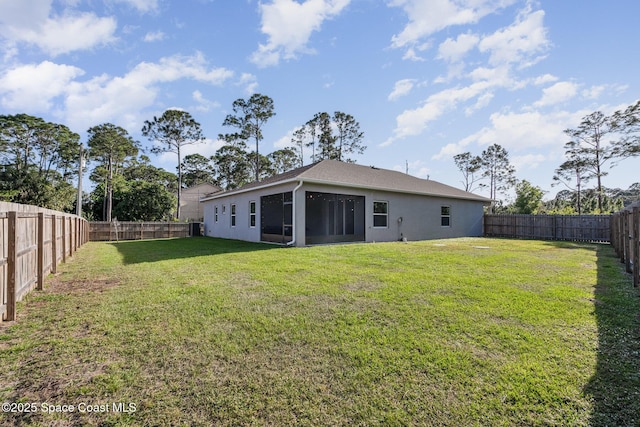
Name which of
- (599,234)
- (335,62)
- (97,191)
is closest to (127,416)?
(335,62)

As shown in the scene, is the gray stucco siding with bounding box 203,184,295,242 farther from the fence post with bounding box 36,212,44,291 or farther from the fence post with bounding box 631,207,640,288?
the fence post with bounding box 631,207,640,288

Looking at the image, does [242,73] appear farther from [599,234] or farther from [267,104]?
[599,234]

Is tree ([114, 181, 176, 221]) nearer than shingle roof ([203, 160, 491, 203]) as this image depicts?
No

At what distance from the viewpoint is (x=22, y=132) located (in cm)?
2864

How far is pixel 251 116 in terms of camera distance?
101 feet

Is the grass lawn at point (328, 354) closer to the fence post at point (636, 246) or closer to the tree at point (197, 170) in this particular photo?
the fence post at point (636, 246)

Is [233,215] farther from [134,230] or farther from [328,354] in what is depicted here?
[328,354]

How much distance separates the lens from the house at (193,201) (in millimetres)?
36562

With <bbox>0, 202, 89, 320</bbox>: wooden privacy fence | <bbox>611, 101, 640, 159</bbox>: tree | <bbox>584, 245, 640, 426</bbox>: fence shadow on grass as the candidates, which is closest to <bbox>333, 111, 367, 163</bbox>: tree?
<bbox>611, 101, 640, 159</bbox>: tree

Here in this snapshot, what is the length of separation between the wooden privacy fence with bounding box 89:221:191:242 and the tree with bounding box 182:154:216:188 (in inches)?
986

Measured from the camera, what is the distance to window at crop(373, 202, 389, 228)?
Result: 13.8 meters

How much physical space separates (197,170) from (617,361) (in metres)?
46.3

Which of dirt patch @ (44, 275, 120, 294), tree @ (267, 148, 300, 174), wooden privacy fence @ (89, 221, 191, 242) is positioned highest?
tree @ (267, 148, 300, 174)

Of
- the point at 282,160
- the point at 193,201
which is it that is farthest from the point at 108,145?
the point at 282,160
